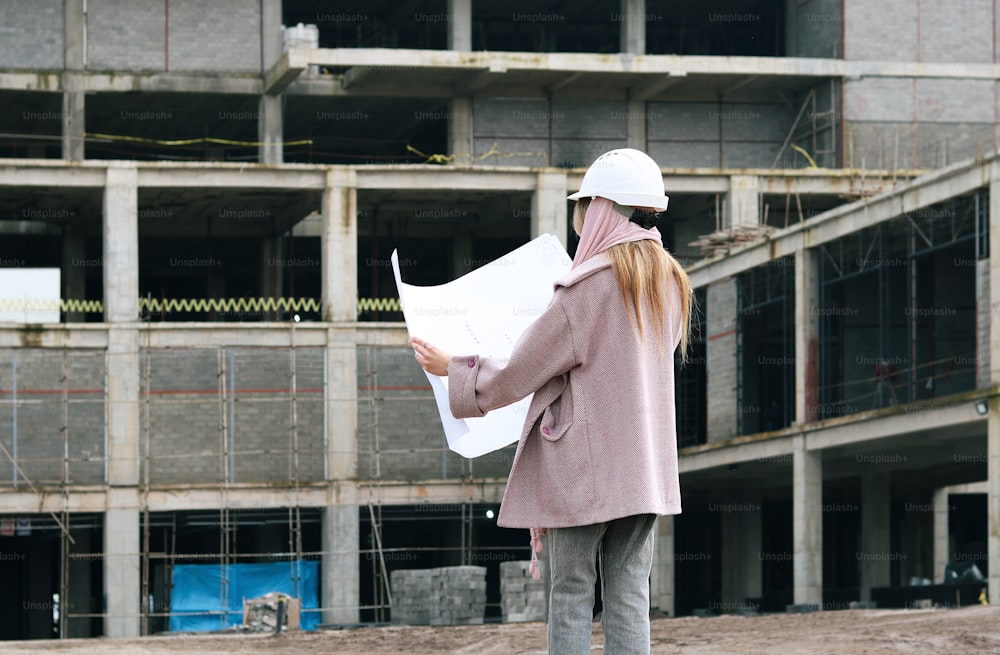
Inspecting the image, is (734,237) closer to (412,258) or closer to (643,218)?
(412,258)

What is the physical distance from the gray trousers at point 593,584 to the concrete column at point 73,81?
35898 millimetres

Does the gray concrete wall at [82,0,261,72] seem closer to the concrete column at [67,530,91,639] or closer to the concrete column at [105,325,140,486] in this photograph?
the concrete column at [105,325,140,486]

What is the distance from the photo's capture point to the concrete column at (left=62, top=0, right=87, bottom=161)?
131 feet

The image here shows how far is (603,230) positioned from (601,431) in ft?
1.95

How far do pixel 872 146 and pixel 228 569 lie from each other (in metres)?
18.3

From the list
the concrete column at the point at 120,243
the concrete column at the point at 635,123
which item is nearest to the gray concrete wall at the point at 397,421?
the concrete column at the point at 120,243

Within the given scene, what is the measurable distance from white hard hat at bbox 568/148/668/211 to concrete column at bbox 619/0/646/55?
37854 millimetres

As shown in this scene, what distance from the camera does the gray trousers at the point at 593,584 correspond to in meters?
4.88

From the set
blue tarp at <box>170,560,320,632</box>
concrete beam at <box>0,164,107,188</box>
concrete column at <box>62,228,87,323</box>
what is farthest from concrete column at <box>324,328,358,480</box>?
concrete column at <box>62,228,87,323</box>

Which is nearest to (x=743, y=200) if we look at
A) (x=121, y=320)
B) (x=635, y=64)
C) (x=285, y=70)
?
(x=635, y=64)

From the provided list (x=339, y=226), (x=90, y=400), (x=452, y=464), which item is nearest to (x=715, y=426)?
(x=452, y=464)

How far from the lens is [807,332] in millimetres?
34125

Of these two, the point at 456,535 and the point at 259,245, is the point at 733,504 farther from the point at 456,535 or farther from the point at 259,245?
the point at 259,245

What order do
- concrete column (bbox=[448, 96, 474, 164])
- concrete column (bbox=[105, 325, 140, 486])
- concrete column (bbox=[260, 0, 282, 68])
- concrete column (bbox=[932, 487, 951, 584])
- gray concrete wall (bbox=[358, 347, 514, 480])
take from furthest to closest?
concrete column (bbox=[932, 487, 951, 584])
concrete column (bbox=[448, 96, 474, 164])
concrete column (bbox=[260, 0, 282, 68])
gray concrete wall (bbox=[358, 347, 514, 480])
concrete column (bbox=[105, 325, 140, 486])
